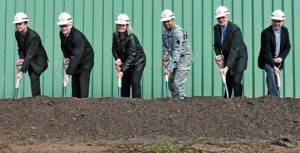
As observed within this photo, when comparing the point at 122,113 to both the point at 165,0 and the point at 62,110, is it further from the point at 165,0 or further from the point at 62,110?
the point at 165,0

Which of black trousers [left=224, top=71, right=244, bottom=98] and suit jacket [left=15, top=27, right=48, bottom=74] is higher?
suit jacket [left=15, top=27, right=48, bottom=74]

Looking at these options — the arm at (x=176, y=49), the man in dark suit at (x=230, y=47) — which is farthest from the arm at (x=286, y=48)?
the arm at (x=176, y=49)

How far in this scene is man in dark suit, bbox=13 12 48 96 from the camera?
11953mm

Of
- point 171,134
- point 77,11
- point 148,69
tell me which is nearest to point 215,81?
point 148,69

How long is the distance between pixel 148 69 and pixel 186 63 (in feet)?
9.27

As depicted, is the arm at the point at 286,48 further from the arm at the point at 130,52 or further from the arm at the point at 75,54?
the arm at the point at 75,54

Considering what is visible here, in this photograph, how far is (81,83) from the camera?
1205 cm

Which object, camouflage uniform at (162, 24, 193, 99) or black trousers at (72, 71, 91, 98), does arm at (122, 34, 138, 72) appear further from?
black trousers at (72, 71, 91, 98)

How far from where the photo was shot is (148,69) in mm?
14375

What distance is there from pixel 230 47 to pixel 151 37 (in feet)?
9.84

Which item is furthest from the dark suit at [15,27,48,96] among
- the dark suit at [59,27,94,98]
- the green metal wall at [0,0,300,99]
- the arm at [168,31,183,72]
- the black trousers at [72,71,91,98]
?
the arm at [168,31,183,72]

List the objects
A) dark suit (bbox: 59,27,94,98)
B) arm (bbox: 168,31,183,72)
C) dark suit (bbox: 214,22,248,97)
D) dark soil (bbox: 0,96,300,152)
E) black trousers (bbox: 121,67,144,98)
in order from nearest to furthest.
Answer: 1. dark soil (bbox: 0,96,300,152)
2. arm (bbox: 168,31,183,72)
3. dark suit (bbox: 214,22,248,97)
4. dark suit (bbox: 59,27,94,98)
5. black trousers (bbox: 121,67,144,98)

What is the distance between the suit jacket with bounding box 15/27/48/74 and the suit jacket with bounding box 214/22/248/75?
3.12 meters

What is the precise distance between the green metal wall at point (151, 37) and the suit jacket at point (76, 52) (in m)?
2.29
